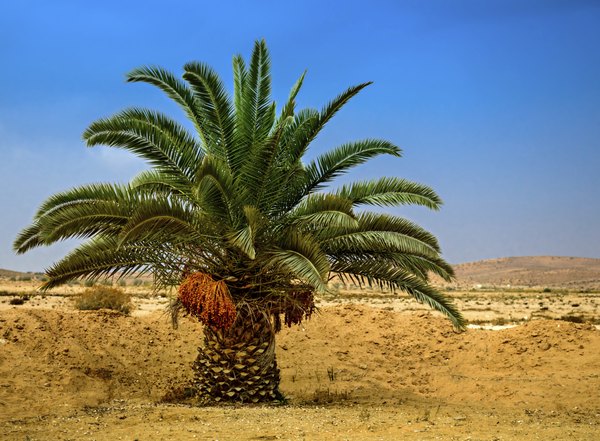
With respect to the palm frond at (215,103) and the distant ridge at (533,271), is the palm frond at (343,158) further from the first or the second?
the distant ridge at (533,271)

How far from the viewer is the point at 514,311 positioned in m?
43.3

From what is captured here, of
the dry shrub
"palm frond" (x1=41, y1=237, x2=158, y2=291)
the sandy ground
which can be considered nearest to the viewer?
the sandy ground

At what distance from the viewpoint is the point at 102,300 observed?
29.6 meters

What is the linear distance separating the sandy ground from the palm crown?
2.39 metres

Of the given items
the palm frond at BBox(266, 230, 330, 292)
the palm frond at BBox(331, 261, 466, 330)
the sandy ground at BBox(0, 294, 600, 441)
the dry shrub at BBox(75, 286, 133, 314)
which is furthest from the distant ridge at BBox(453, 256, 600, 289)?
the palm frond at BBox(266, 230, 330, 292)

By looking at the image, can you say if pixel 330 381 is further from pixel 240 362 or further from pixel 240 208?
pixel 240 208

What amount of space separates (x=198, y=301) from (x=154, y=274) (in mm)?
1798

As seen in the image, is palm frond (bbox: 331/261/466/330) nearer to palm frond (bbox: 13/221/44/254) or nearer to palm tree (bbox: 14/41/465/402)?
palm tree (bbox: 14/41/465/402)

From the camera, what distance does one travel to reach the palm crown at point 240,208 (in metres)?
13.0

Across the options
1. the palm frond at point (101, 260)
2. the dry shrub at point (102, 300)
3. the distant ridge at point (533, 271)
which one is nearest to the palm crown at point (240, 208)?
the palm frond at point (101, 260)

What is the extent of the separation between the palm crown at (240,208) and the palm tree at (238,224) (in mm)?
27

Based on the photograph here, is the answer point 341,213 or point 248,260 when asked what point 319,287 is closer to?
point 341,213

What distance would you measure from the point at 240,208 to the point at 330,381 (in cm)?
737

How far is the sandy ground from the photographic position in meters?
11.9
